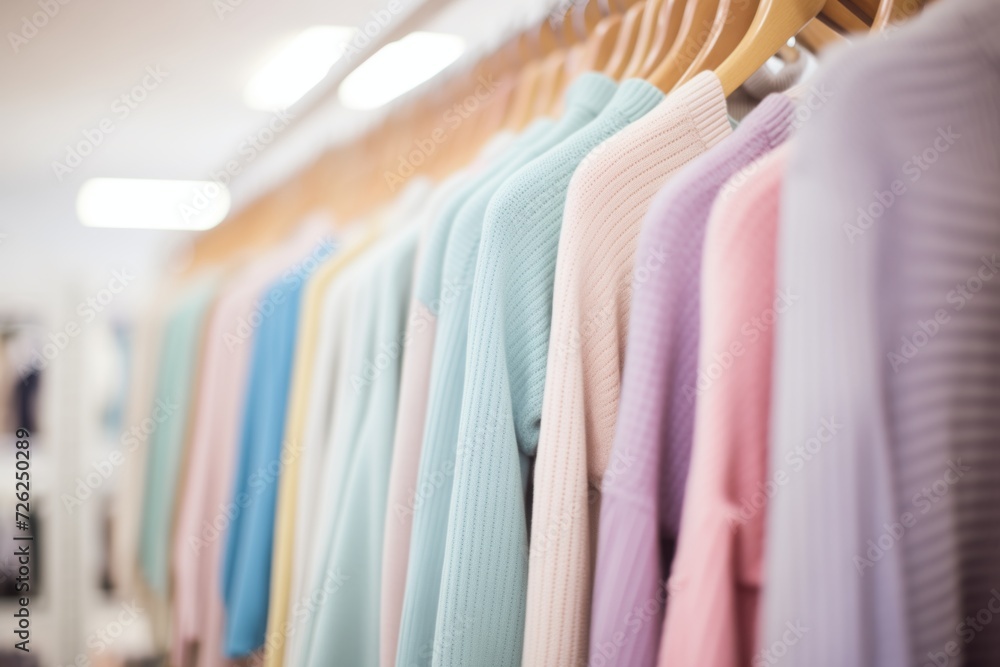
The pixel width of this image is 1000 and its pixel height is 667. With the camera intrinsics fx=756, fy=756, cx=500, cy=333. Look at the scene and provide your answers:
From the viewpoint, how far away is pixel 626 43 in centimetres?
90

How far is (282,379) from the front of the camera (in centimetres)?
120

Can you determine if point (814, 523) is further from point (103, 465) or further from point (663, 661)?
point (103, 465)

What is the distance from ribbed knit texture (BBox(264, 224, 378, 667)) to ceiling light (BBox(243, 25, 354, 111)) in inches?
33.1

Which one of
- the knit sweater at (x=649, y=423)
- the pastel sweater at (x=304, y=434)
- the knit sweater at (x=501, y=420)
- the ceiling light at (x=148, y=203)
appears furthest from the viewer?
the ceiling light at (x=148, y=203)

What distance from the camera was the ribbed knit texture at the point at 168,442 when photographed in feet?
4.75

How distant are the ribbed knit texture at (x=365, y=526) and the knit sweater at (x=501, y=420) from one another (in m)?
0.21

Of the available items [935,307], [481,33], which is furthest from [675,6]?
[481,33]
